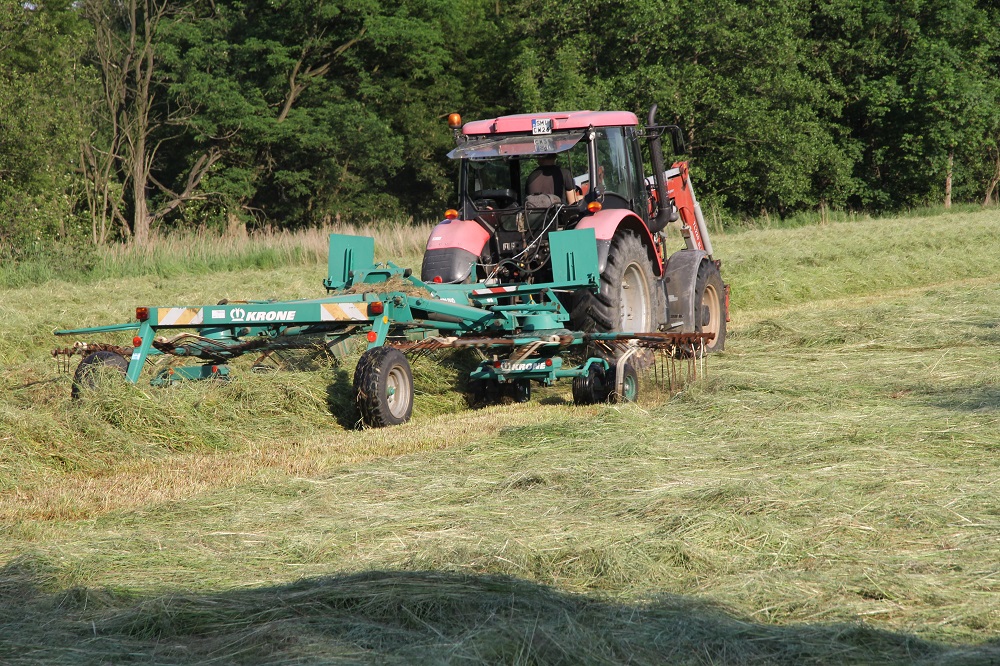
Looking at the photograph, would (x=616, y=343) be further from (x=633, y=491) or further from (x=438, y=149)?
(x=438, y=149)

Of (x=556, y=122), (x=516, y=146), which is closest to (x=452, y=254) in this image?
(x=516, y=146)

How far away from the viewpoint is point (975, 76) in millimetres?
37125

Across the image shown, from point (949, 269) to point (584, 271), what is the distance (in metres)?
11.5

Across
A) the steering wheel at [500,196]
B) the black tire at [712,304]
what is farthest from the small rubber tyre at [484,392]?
the black tire at [712,304]

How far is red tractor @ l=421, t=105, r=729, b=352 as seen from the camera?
30.9ft

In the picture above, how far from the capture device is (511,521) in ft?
16.4

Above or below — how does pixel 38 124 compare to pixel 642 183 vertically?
above

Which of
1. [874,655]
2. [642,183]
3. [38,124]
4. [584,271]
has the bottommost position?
Answer: [874,655]

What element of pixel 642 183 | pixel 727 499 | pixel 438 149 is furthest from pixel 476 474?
Answer: pixel 438 149

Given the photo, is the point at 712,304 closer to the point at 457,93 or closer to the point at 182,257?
the point at 182,257

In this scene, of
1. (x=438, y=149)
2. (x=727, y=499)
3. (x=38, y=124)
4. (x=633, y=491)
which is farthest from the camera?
(x=438, y=149)

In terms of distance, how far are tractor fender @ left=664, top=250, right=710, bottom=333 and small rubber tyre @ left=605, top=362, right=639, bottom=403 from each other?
5.50 feet

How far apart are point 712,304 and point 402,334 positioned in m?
4.03

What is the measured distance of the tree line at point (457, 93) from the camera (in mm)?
29844
